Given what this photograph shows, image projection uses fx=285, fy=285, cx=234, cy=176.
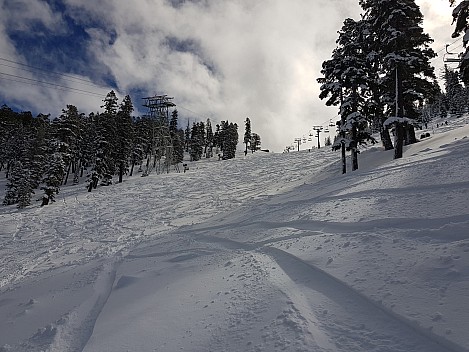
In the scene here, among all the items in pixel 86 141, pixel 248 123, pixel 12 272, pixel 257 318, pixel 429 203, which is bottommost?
pixel 12 272

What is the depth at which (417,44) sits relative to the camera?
22.3 m

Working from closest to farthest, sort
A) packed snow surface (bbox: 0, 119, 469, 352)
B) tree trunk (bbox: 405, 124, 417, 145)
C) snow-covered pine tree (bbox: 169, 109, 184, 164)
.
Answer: packed snow surface (bbox: 0, 119, 469, 352) → tree trunk (bbox: 405, 124, 417, 145) → snow-covered pine tree (bbox: 169, 109, 184, 164)

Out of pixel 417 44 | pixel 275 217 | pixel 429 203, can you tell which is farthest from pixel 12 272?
pixel 417 44

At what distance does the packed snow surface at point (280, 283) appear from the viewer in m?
3.94

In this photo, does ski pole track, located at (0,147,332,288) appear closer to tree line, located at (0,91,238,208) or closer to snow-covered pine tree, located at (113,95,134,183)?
tree line, located at (0,91,238,208)

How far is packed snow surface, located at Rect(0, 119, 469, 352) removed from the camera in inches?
155

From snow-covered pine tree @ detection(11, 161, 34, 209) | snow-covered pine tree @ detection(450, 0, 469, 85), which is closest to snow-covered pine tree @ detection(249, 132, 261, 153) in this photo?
snow-covered pine tree @ detection(11, 161, 34, 209)

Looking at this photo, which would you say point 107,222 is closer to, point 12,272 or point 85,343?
point 12,272

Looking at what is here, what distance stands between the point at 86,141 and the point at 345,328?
6271 cm

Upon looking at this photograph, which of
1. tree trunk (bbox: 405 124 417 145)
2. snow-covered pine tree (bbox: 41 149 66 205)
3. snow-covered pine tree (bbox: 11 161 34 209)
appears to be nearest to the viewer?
tree trunk (bbox: 405 124 417 145)

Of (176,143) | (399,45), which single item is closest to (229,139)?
(176,143)

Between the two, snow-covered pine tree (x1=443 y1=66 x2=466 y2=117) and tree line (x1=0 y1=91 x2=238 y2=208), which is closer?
tree line (x1=0 y1=91 x2=238 y2=208)

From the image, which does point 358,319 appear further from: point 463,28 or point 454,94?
point 454,94

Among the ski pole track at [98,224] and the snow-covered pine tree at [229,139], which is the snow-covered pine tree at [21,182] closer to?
the ski pole track at [98,224]
